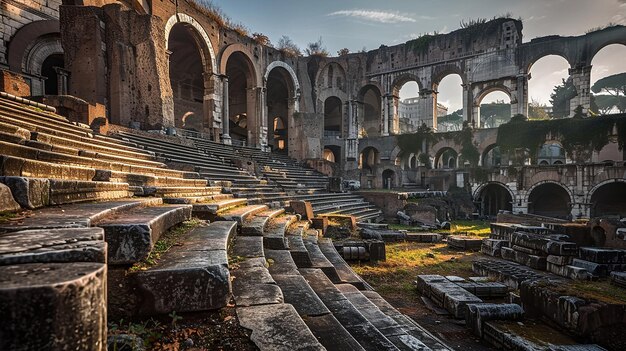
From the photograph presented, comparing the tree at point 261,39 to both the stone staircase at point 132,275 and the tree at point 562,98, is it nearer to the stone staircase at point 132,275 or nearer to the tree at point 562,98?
the stone staircase at point 132,275

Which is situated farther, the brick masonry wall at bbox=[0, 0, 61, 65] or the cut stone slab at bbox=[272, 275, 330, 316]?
the brick masonry wall at bbox=[0, 0, 61, 65]

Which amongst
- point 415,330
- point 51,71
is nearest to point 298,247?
point 415,330

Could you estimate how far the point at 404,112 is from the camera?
208ft

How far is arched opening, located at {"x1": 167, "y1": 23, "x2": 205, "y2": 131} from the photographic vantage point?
75.0ft

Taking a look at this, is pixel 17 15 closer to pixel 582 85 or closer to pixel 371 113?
pixel 371 113

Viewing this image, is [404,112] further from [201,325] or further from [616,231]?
[201,325]

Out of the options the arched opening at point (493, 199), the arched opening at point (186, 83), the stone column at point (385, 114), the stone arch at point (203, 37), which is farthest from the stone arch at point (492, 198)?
the arched opening at point (186, 83)

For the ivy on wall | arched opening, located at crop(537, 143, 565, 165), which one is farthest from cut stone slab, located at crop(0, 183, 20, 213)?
arched opening, located at crop(537, 143, 565, 165)

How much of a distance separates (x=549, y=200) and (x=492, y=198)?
141 inches

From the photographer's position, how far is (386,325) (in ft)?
10.8

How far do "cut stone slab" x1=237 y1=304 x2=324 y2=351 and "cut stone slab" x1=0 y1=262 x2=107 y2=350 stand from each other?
878 mm

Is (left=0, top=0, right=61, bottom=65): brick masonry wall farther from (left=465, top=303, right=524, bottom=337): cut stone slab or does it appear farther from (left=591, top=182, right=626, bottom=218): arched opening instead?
(left=591, top=182, right=626, bottom=218): arched opening

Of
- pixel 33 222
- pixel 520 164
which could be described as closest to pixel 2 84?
pixel 33 222

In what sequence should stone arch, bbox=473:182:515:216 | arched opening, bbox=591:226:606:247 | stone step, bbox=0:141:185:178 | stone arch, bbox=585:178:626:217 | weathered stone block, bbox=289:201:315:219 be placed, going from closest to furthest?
1. stone step, bbox=0:141:185:178
2. arched opening, bbox=591:226:606:247
3. weathered stone block, bbox=289:201:315:219
4. stone arch, bbox=585:178:626:217
5. stone arch, bbox=473:182:515:216
